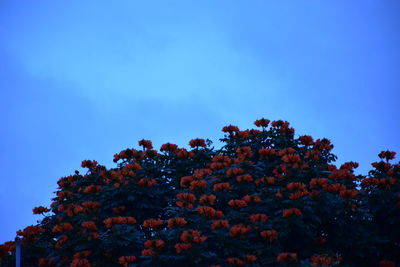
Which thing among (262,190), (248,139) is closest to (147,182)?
(262,190)

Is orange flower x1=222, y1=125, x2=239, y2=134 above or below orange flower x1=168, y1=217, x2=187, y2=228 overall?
above

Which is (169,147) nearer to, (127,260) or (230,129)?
(230,129)

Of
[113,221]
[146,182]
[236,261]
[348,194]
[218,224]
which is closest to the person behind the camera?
[236,261]

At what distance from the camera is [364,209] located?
32.9ft

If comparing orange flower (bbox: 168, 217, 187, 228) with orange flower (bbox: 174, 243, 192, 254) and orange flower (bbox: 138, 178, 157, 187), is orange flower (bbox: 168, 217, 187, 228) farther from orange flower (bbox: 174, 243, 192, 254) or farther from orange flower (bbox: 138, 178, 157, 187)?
orange flower (bbox: 138, 178, 157, 187)

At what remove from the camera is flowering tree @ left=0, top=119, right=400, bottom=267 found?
8.58 meters

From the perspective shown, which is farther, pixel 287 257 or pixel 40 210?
pixel 40 210

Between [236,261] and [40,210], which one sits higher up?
[40,210]

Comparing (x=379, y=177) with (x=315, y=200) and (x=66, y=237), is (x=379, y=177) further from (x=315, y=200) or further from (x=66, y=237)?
(x=66, y=237)

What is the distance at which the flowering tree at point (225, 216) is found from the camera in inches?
338

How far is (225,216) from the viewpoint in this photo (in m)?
9.42

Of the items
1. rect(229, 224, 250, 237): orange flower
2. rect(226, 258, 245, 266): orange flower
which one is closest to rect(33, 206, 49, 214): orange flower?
rect(229, 224, 250, 237): orange flower

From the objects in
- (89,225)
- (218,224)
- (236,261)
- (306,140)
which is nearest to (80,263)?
(89,225)

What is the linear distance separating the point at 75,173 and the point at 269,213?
5.63 meters
